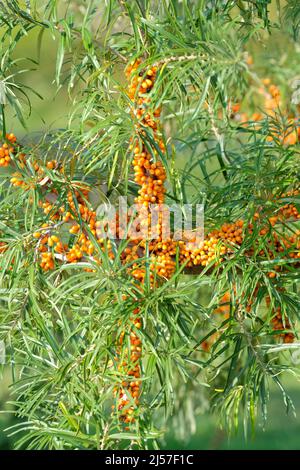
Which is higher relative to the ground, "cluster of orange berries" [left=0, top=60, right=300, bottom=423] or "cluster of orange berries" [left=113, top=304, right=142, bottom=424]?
"cluster of orange berries" [left=0, top=60, right=300, bottom=423]

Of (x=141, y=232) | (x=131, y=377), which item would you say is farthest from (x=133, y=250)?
(x=131, y=377)

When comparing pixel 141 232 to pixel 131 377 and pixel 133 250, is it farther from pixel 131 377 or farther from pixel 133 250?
pixel 131 377

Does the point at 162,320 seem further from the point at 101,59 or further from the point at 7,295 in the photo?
the point at 101,59

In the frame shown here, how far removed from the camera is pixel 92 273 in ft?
3.41

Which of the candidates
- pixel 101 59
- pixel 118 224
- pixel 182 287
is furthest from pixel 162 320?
pixel 101 59

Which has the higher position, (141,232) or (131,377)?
(141,232)

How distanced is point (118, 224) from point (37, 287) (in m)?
0.14

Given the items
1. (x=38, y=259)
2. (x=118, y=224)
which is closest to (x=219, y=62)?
(x=118, y=224)

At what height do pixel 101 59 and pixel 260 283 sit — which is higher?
pixel 101 59

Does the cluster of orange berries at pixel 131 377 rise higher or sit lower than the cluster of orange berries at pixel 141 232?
lower
